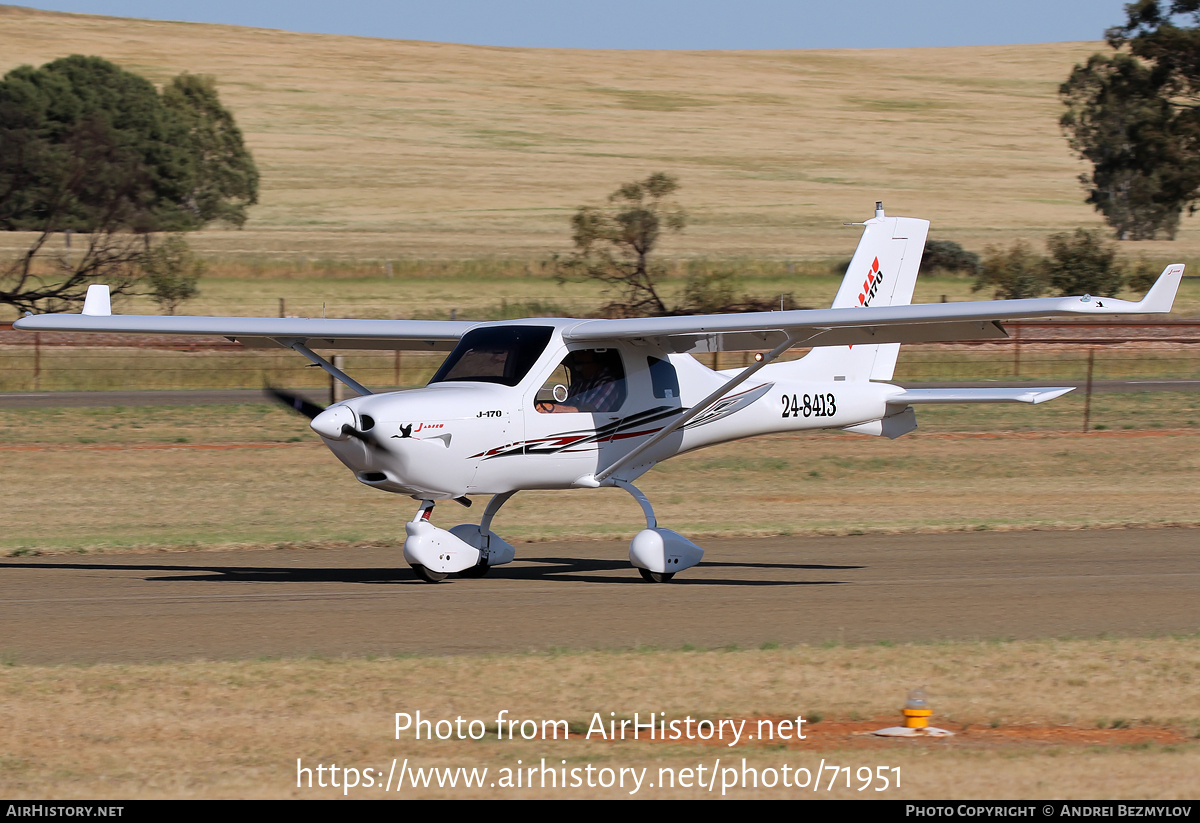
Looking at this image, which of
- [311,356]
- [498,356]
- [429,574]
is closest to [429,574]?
[429,574]

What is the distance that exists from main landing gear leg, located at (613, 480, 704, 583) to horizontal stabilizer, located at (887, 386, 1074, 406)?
305cm

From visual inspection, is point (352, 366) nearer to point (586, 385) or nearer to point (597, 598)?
point (586, 385)

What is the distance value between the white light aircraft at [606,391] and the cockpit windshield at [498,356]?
0.01 meters

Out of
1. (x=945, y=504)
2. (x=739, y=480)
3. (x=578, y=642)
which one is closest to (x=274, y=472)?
(x=739, y=480)

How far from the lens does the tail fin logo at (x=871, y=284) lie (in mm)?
15352

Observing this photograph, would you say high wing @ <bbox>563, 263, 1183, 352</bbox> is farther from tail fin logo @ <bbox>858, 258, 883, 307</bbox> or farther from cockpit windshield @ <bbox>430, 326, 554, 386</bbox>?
tail fin logo @ <bbox>858, 258, 883, 307</bbox>

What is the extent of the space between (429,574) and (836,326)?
408 centimetres

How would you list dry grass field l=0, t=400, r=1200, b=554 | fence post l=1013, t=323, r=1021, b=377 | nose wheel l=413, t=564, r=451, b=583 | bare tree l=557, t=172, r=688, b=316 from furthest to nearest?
bare tree l=557, t=172, r=688, b=316 → fence post l=1013, t=323, r=1021, b=377 → dry grass field l=0, t=400, r=1200, b=554 → nose wheel l=413, t=564, r=451, b=583

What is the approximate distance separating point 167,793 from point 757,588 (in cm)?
694

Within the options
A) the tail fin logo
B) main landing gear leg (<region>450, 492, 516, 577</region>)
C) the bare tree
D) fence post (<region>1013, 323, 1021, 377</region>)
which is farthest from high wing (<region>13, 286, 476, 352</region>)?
the bare tree

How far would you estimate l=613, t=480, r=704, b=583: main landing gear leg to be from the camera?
42.8 ft

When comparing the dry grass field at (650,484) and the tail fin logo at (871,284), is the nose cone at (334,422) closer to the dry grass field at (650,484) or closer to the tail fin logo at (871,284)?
the dry grass field at (650,484)

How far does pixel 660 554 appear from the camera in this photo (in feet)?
42.9
